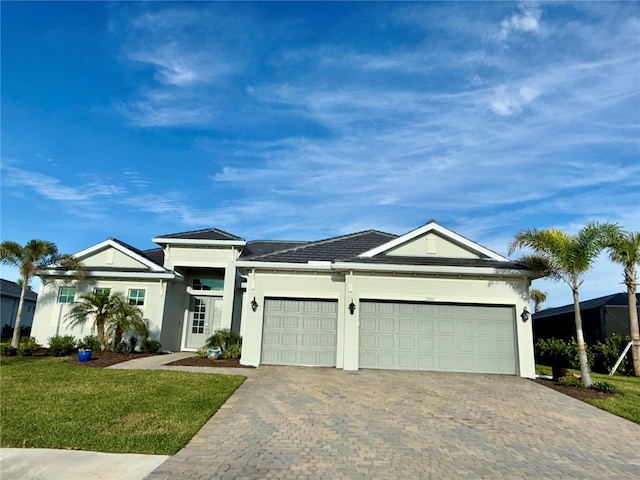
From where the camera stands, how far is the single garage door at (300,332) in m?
13.1

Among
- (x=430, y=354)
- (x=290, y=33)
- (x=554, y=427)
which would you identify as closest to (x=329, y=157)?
(x=290, y=33)

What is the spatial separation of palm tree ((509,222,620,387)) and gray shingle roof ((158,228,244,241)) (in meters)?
12.6

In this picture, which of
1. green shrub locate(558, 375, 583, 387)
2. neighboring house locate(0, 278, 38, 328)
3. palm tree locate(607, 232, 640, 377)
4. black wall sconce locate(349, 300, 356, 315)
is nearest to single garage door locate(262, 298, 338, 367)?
black wall sconce locate(349, 300, 356, 315)

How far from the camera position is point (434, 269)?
42.2 ft

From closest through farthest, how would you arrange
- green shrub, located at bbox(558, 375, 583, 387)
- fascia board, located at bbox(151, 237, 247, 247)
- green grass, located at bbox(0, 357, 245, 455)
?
1. green grass, located at bbox(0, 357, 245, 455)
2. green shrub, located at bbox(558, 375, 583, 387)
3. fascia board, located at bbox(151, 237, 247, 247)

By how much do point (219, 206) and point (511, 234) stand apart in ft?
45.0

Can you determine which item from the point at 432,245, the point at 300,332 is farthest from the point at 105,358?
the point at 432,245

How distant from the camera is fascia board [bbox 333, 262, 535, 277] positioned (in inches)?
502

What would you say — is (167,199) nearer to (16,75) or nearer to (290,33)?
(16,75)

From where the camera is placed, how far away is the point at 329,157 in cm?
1658

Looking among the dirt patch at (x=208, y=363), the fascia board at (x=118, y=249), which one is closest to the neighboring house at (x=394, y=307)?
the dirt patch at (x=208, y=363)

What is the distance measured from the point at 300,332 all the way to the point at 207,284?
7.85m

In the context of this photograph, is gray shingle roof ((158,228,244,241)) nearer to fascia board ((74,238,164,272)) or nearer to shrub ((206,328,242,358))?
fascia board ((74,238,164,272))

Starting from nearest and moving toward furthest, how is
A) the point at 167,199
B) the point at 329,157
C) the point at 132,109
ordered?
the point at 132,109
the point at 329,157
the point at 167,199
